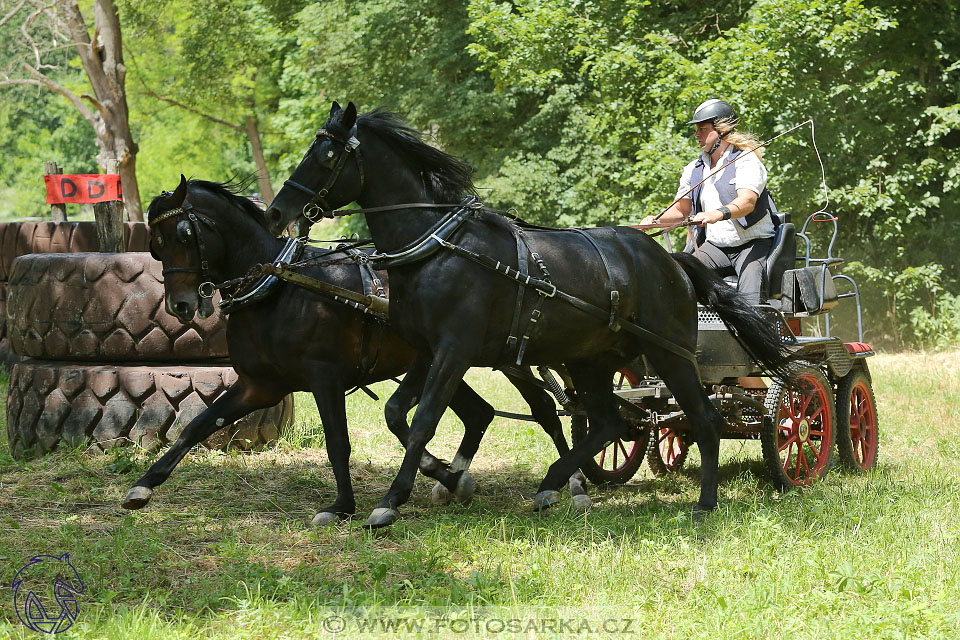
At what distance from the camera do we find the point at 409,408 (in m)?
5.93

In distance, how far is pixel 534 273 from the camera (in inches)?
226

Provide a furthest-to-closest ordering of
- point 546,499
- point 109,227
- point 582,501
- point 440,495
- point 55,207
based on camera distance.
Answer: point 55,207, point 109,227, point 440,495, point 582,501, point 546,499

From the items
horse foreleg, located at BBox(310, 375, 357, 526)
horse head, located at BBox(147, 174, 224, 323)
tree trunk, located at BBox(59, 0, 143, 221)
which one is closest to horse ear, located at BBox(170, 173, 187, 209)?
horse head, located at BBox(147, 174, 224, 323)

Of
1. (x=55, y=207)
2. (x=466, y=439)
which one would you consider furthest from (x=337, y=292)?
(x=55, y=207)

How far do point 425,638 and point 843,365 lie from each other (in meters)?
4.54

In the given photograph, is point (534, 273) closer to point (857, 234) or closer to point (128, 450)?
point (128, 450)

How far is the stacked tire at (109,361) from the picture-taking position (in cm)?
762

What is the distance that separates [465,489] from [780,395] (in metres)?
2.15

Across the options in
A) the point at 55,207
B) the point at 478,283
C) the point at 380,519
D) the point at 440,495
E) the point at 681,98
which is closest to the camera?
the point at 380,519

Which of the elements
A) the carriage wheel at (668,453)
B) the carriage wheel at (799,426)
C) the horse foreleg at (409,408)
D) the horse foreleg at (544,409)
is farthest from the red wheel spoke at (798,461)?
the horse foreleg at (409,408)

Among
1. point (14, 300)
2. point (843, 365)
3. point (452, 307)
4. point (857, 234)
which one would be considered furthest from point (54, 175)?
point (857, 234)

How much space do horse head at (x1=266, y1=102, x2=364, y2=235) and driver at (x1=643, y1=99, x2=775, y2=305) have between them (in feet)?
7.68

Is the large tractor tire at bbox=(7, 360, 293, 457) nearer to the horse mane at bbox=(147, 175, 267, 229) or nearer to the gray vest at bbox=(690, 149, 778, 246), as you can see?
A: the horse mane at bbox=(147, 175, 267, 229)

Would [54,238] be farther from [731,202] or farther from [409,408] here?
[731,202]
